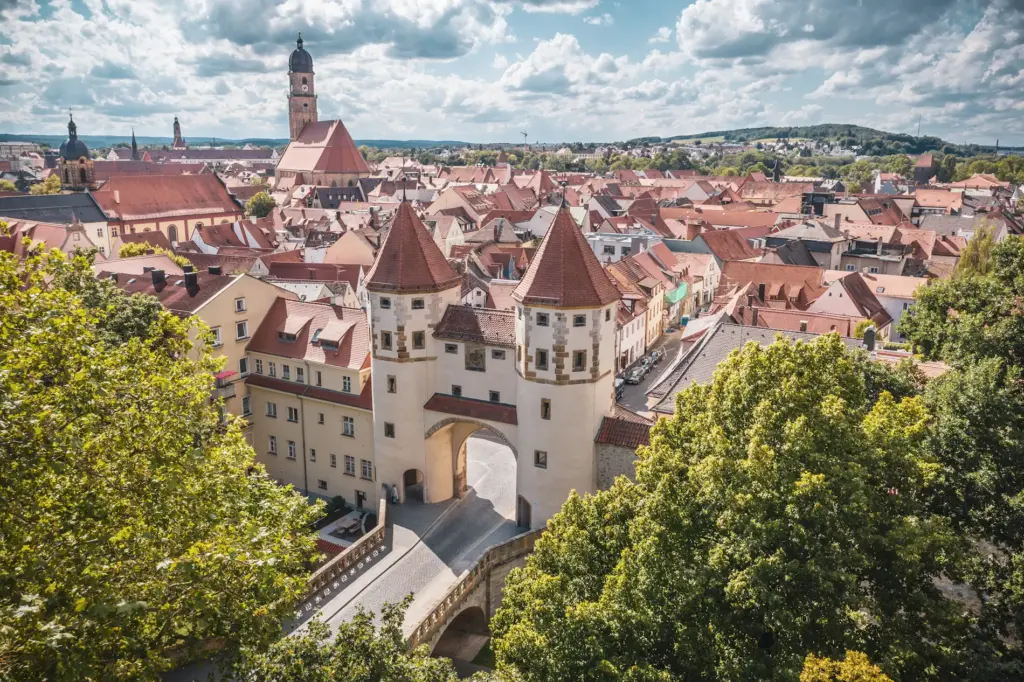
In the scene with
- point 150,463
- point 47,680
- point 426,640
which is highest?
point 150,463

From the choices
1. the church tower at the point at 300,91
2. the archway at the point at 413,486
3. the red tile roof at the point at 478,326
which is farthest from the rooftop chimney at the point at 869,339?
the church tower at the point at 300,91

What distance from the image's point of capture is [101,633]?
15.7 m

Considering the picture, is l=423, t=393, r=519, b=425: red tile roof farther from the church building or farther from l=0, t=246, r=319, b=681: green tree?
the church building

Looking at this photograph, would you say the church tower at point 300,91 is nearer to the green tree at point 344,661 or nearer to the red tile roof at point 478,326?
the red tile roof at point 478,326

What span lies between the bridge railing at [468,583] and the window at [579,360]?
8.26m

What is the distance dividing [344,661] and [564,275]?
2245 cm

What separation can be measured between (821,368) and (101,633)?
1915 centimetres

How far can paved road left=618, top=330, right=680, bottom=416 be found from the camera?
212 feet

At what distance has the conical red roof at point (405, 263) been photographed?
4112 centimetres

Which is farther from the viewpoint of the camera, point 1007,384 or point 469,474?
point 469,474

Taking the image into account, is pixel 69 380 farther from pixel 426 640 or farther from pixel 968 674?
pixel 968 674

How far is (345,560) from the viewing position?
119ft

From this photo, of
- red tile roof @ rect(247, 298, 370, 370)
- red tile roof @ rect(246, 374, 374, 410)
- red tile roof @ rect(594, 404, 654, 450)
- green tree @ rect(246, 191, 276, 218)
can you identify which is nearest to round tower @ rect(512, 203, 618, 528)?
red tile roof @ rect(594, 404, 654, 450)

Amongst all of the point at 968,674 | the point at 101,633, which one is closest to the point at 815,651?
the point at 968,674
